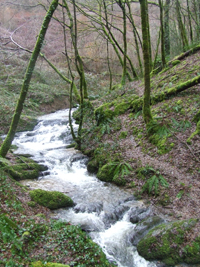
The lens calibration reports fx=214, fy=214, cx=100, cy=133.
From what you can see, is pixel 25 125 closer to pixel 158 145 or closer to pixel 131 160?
pixel 131 160

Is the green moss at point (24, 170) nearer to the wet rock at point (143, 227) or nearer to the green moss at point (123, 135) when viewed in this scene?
the green moss at point (123, 135)

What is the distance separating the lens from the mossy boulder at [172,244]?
429cm

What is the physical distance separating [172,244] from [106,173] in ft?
13.5

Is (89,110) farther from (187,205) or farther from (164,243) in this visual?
(164,243)

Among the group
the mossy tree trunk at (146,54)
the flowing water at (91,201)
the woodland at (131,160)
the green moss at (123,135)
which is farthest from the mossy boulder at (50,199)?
the mossy tree trunk at (146,54)

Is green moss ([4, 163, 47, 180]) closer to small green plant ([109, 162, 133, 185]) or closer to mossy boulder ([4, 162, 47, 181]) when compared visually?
mossy boulder ([4, 162, 47, 181])

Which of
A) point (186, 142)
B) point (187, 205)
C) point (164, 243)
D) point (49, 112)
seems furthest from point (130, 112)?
point (49, 112)

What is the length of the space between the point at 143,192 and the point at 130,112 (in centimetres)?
497

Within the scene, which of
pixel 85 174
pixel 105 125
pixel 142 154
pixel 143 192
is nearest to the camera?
pixel 143 192

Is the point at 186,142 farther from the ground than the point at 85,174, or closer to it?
farther from the ground

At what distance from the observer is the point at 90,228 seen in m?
5.48

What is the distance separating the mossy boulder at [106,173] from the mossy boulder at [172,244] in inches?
132

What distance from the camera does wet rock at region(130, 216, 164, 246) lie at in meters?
5.12

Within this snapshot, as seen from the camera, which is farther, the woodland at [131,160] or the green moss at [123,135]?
the green moss at [123,135]
